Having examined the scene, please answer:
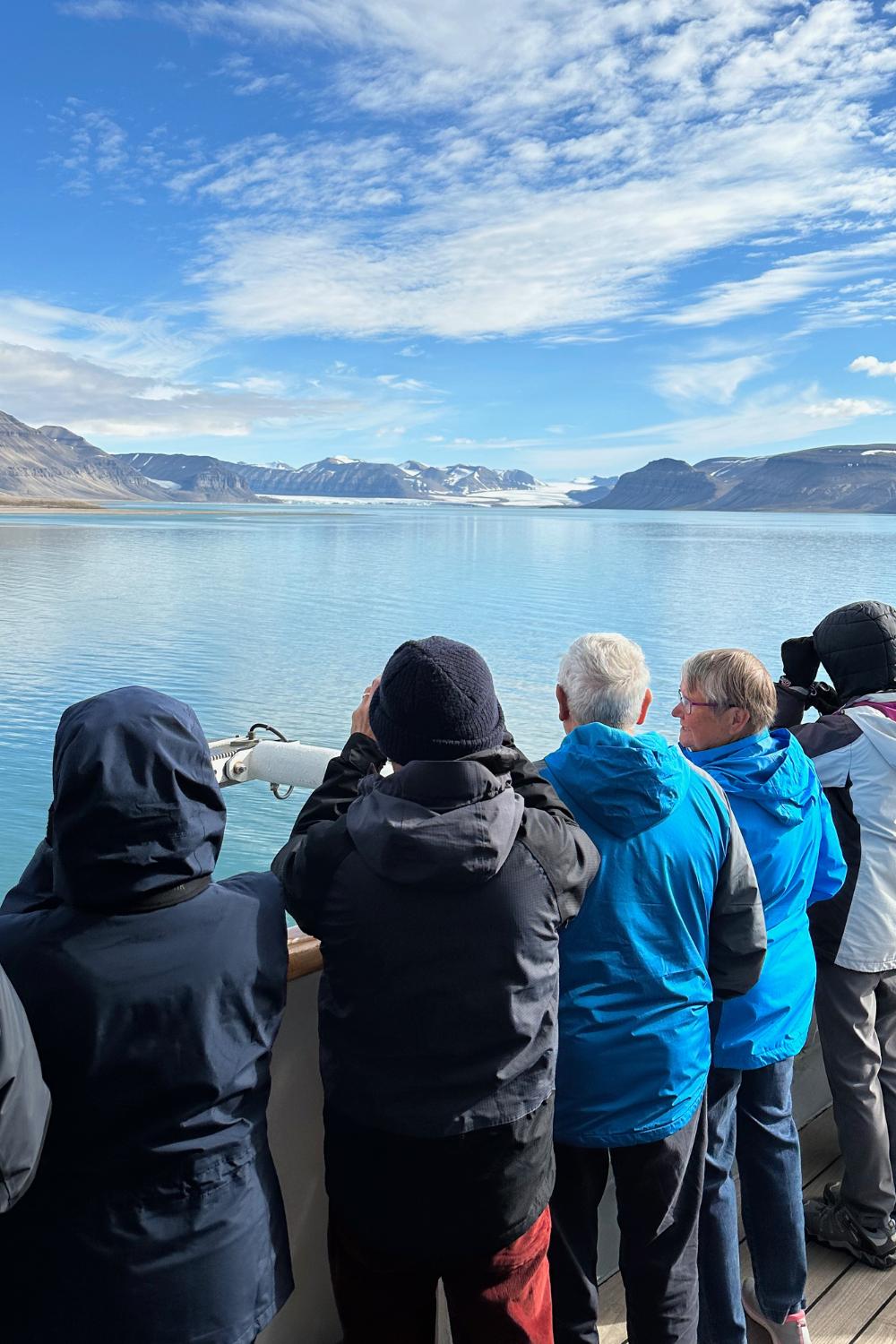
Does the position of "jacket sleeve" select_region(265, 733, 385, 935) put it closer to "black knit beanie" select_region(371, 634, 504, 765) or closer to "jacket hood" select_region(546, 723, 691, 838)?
"black knit beanie" select_region(371, 634, 504, 765)

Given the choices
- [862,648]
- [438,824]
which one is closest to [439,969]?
[438,824]

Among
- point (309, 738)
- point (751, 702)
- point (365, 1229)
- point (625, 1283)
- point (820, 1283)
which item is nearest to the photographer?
point (365, 1229)

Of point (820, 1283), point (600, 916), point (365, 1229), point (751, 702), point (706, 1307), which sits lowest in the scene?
point (820, 1283)

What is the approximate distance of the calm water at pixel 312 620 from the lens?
13.4m

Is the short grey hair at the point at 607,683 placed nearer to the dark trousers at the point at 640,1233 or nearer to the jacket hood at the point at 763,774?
the jacket hood at the point at 763,774

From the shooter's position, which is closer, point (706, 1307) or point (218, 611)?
point (706, 1307)

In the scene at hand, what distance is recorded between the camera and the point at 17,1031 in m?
1.03

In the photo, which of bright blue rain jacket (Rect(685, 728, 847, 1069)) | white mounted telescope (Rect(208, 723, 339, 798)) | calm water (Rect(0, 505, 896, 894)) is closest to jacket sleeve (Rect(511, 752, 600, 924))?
bright blue rain jacket (Rect(685, 728, 847, 1069))

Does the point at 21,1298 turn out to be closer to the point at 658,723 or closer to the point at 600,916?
the point at 600,916

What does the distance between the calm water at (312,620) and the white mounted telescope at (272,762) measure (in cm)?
433

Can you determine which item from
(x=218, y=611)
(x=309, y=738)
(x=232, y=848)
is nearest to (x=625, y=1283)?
(x=232, y=848)

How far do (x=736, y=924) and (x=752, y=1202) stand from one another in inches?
28.1

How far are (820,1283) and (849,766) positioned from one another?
117cm

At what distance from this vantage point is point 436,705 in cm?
130
